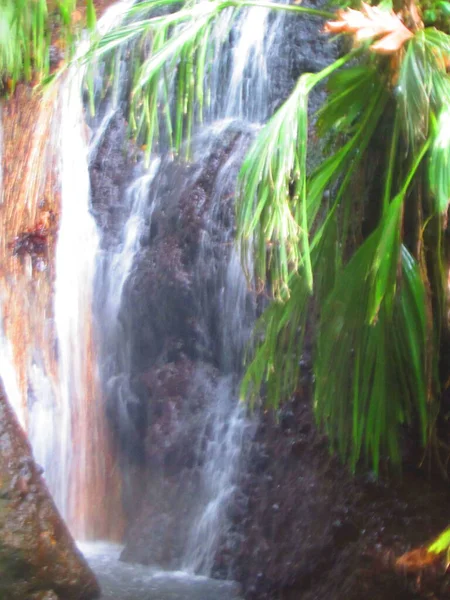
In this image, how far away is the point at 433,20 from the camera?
10.2 feet

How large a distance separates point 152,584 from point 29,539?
121cm

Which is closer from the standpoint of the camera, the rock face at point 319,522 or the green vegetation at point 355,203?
the green vegetation at point 355,203

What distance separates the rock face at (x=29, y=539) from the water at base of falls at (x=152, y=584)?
32 centimetres

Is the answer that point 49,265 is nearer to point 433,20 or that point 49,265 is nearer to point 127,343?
point 127,343

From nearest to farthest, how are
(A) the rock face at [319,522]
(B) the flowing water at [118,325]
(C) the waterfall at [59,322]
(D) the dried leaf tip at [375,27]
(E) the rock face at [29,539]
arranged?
(D) the dried leaf tip at [375,27] < (A) the rock face at [319,522] < (E) the rock face at [29,539] < (B) the flowing water at [118,325] < (C) the waterfall at [59,322]

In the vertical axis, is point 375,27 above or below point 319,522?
above

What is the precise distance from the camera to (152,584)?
187 inches

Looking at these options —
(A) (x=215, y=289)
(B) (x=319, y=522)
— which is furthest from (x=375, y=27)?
(A) (x=215, y=289)

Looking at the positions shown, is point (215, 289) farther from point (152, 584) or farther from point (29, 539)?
point (29, 539)

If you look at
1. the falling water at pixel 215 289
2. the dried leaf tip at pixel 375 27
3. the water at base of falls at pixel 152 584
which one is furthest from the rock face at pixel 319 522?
the dried leaf tip at pixel 375 27

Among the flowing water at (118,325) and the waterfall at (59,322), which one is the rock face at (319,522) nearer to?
the flowing water at (118,325)

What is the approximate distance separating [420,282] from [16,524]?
2226 millimetres

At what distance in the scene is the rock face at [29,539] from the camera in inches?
147

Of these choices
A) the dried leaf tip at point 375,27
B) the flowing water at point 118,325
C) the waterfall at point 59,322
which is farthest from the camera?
the waterfall at point 59,322
